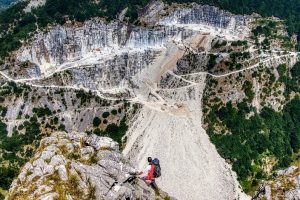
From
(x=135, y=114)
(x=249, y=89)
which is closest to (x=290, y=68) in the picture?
(x=249, y=89)

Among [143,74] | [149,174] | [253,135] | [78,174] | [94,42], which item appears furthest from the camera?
[94,42]

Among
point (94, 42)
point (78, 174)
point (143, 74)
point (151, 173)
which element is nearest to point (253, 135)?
point (143, 74)

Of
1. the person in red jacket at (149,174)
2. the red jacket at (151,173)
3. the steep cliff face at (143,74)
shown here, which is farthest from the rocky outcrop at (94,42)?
the red jacket at (151,173)

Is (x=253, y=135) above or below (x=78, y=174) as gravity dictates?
below

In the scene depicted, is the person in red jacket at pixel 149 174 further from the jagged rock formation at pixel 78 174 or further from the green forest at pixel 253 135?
the green forest at pixel 253 135

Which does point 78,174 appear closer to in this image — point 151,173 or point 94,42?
point 151,173

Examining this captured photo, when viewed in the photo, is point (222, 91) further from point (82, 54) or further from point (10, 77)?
point (10, 77)

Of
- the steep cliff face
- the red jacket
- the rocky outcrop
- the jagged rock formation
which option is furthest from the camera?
the rocky outcrop

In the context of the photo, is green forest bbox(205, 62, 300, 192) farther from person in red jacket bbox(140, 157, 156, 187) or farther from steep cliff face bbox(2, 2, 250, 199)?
person in red jacket bbox(140, 157, 156, 187)

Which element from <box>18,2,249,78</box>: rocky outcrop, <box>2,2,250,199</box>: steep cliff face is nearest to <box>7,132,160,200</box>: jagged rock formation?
<box>2,2,250,199</box>: steep cliff face
